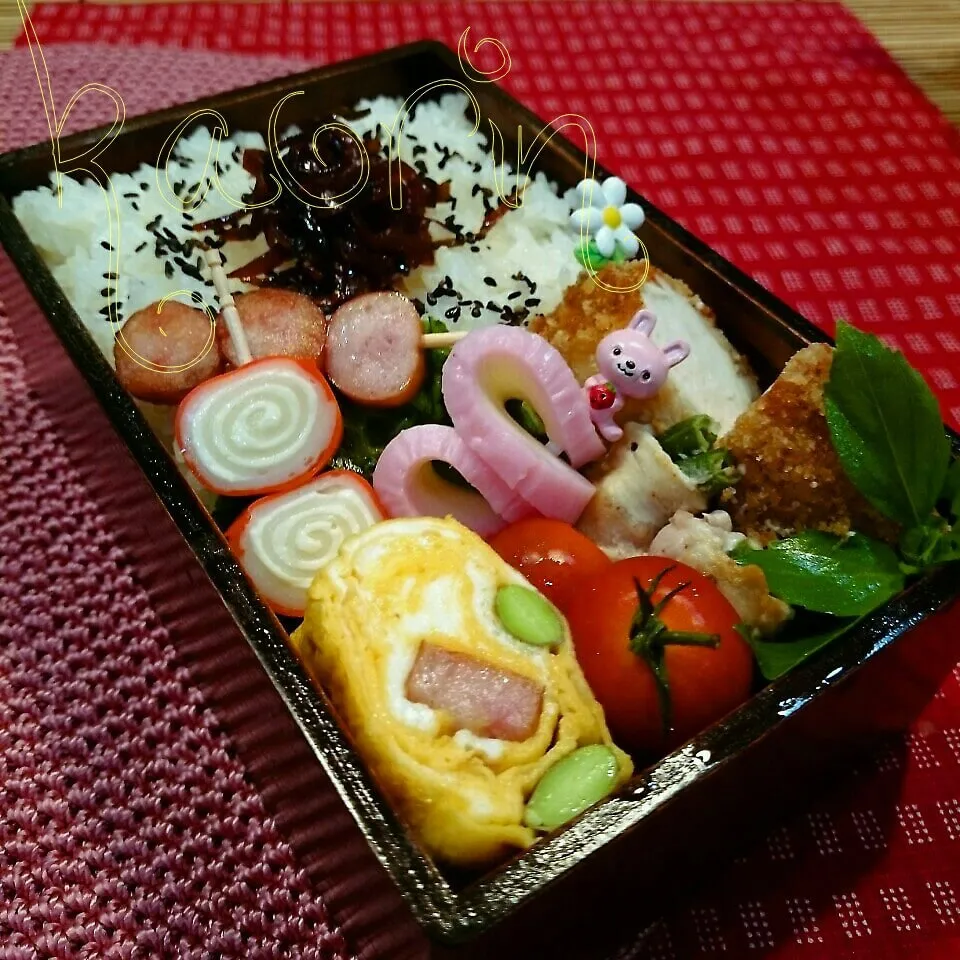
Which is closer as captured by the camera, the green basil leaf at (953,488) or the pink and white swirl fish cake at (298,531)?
the green basil leaf at (953,488)

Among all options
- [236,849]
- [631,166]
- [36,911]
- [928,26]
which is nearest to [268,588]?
[236,849]

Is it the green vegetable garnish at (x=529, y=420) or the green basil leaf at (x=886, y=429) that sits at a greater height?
the green basil leaf at (x=886, y=429)

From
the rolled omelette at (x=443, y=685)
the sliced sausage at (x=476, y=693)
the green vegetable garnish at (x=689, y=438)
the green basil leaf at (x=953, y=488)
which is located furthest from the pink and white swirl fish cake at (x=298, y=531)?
the green basil leaf at (x=953, y=488)

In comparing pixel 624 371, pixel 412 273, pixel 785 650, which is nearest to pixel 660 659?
pixel 785 650

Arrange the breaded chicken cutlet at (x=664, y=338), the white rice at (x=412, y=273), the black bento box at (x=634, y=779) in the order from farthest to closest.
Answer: the white rice at (x=412, y=273) → the breaded chicken cutlet at (x=664, y=338) → the black bento box at (x=634, y=779)

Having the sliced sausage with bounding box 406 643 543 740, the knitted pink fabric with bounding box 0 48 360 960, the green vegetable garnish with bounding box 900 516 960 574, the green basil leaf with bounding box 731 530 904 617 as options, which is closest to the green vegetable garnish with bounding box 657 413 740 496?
the green basil leaf with bounding box 731 530 904 617

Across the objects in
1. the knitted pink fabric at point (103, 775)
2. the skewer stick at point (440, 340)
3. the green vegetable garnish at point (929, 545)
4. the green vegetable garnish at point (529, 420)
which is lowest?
the knitted pink fabric at point (103, 775)

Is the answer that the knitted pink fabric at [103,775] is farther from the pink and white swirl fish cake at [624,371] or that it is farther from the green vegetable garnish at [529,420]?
the pink and white swirl fish cake at [624,371]

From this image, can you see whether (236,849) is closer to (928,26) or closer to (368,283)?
(368,283)
